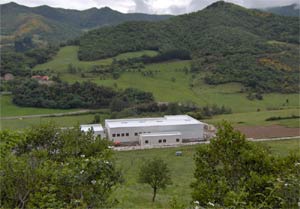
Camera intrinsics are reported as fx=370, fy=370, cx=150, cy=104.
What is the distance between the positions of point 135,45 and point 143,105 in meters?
41.8

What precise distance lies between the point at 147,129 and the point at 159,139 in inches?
88.7

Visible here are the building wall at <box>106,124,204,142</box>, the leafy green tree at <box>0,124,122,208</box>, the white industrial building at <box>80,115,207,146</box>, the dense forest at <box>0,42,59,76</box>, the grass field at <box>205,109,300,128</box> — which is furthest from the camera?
the dense forest at <box>0,42,59,76</box>

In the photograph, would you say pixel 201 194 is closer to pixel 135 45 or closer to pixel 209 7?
pixel 135 45

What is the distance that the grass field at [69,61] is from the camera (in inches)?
3593

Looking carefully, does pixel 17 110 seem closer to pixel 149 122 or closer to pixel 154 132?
pixel 149 122

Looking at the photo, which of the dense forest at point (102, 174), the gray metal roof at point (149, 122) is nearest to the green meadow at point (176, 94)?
the gray metal roof at point (149, 122)

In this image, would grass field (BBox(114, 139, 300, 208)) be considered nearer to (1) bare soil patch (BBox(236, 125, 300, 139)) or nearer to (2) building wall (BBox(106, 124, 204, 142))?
(1) bare soil patch (BBox(236, 125, 300, 139))

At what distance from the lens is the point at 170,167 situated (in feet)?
108

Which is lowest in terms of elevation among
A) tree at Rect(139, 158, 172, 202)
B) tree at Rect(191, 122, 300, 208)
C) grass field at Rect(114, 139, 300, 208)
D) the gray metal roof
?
grass field at Rect(114, 139, 300, 208)

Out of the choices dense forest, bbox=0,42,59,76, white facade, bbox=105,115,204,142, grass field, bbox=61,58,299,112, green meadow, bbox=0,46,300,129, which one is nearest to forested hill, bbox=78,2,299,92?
grass field, bbox=61,58,299,112

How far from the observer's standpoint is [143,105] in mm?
66000

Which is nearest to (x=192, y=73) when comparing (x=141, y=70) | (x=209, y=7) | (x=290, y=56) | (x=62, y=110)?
(x=141, y=70)

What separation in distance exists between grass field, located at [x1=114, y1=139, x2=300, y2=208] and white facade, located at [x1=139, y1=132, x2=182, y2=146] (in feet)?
9.76

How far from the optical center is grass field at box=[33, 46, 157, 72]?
91250 mm
